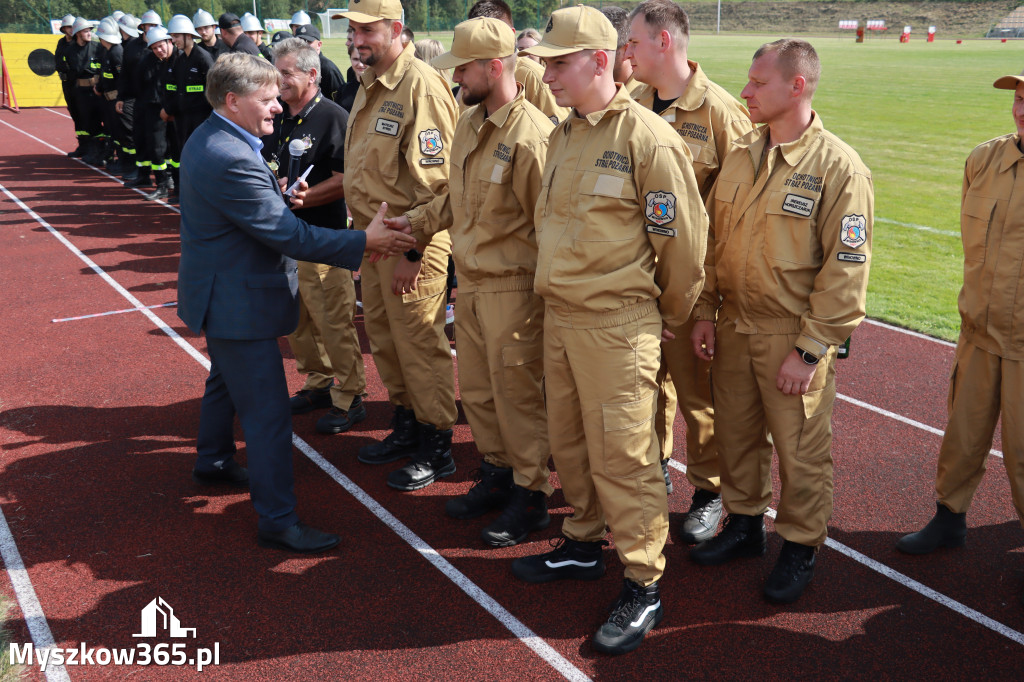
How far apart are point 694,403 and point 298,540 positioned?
2150mm

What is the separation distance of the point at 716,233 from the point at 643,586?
163cm

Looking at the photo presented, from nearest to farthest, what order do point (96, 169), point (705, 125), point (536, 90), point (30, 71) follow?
point (705, 125) → point (536, 90) → point (96, 169) → point (30, 71)

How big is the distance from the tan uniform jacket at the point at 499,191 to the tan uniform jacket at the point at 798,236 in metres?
0.89

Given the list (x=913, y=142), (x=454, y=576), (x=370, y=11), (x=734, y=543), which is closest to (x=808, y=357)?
(x=734, y=543)

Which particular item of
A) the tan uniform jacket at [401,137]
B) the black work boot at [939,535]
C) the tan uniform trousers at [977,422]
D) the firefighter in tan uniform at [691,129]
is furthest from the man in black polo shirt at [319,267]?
the tan uniform trousers at [977,422]

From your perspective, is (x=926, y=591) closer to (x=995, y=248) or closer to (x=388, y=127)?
(x=995, y=248)

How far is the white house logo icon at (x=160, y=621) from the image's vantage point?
3613mm

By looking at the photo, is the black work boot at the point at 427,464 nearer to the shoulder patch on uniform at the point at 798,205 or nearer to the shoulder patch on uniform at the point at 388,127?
the shoulder patch on uniform at the point at 388,127

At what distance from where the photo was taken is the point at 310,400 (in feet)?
19.5

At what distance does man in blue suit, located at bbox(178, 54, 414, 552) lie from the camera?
3.82 m

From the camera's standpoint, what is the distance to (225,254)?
12.9ft

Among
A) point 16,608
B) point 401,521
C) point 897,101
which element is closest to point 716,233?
point 401,521

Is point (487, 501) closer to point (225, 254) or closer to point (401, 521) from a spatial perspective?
point (401, 521)

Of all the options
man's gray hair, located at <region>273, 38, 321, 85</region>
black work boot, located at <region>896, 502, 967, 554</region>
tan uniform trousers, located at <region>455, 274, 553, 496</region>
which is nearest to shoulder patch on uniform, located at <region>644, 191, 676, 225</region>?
tan uniform trousers, located at <region>455, 274, 553, 496</region>
